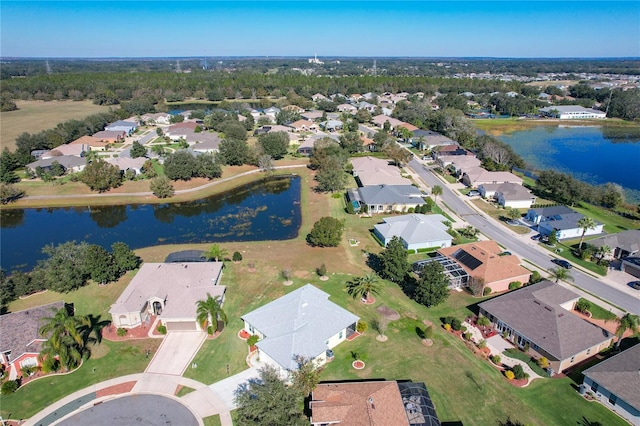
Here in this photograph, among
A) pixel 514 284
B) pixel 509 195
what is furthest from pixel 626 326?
pixel 509 195

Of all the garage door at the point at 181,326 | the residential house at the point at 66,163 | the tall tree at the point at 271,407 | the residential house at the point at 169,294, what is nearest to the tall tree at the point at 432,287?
the tall tree at the point at 271,407

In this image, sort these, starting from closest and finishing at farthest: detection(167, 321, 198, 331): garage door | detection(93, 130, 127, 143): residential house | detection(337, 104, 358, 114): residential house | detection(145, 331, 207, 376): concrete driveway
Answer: detection(145, 331, 207, 376): concrete driveway < detection(167, 321, 198, 331): garage door < detection(93, 130, 127, 143): residential house < detection(337, 104, 358, 114): residential house

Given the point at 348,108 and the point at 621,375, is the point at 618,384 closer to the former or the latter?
the point at 621,375

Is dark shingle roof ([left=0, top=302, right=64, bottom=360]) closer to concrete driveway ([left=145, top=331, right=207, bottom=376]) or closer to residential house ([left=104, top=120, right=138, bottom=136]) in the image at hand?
concrete driveway ([left=145, top=331, right=207, bottom=376])

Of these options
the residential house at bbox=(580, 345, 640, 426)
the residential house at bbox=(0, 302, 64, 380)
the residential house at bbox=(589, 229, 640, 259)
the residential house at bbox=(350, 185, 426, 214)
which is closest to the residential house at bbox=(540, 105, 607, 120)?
the residential house at bbox=(350, 185, 426, 214)

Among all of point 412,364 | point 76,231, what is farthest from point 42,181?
point 412,364

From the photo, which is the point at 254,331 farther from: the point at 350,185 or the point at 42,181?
the point at 42,181

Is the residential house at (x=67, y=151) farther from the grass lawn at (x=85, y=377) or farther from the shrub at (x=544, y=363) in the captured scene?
the shrub at (x=544, y=363)
